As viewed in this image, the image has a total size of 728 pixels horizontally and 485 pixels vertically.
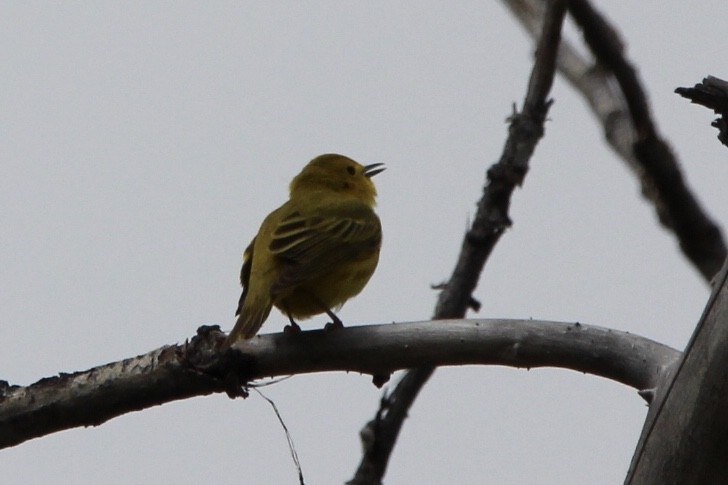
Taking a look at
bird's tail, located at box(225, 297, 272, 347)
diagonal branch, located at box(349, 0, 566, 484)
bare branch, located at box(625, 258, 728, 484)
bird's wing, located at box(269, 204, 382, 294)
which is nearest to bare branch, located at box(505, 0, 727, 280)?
diagonal branch, located at box(349, 0, 566, 484)

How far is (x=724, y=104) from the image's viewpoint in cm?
331

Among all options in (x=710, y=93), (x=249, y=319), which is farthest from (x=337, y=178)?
(x=710, y=93)

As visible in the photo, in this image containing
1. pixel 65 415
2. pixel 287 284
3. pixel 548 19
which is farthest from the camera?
pixel 548 19

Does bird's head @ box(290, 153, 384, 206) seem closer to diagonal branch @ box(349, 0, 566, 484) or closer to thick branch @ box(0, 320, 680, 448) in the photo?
diagonal branch @ box(349, 0, 566, 484)

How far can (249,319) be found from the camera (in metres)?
5.20

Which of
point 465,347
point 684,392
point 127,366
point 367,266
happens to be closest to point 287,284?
point 367,266

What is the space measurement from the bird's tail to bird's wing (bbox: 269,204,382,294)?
0.10 m

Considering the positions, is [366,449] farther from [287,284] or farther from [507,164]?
[507,164]

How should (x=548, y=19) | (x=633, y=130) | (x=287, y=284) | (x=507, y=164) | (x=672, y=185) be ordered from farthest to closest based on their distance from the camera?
(x=507, y=164)
(x=548, y=19)
(x=287, y=284)
(x=633, y=130)
(x=672, y=185)

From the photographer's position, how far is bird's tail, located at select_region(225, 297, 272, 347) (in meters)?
4.70

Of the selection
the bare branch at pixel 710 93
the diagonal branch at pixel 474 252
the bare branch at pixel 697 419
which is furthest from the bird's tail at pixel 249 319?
the bare branch at pixel 710 93

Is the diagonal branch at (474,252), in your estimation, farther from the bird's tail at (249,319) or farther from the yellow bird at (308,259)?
the bird's tail at (249,319)

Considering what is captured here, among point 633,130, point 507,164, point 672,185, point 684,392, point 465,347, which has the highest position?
point 507,164

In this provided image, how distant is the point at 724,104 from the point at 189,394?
2266 millimetres
